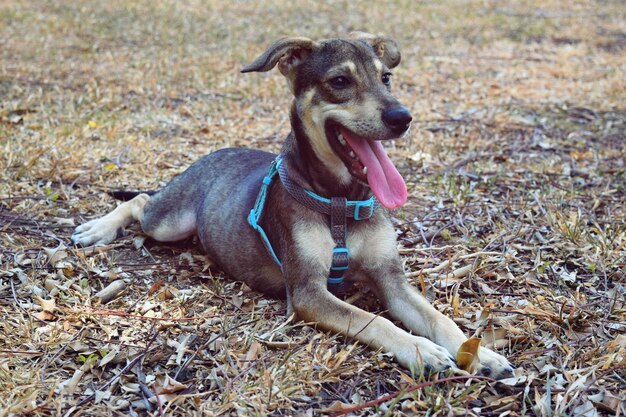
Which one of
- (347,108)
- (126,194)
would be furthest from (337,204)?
(126,194)

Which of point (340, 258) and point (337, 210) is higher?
point (337, 210)

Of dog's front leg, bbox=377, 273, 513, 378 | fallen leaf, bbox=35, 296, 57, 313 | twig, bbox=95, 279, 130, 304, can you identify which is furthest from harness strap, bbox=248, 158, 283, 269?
fallen leaf, bbox=35, 296, 57, 313

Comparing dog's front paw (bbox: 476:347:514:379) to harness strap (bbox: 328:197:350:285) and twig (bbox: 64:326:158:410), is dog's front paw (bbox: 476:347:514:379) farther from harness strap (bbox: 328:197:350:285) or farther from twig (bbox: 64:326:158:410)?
twig (bbox: 64:326:158:410)

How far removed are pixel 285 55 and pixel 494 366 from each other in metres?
2.24

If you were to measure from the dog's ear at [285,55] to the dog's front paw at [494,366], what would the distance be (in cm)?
202

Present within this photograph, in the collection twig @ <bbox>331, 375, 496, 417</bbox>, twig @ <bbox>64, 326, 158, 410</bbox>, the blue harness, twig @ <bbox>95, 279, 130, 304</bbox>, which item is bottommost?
twig @ <bbox>95, 279, 130, 304</bbox>

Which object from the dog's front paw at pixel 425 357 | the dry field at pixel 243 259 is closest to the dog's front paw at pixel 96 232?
the dry field at pixel 243 259

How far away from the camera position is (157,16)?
15773 millimetres

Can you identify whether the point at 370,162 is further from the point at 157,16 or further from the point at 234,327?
the point at 157,16

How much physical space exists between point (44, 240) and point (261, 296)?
→ 1844 millimetres

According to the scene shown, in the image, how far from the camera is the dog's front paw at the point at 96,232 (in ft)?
17.0

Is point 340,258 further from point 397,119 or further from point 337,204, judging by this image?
point 397,119

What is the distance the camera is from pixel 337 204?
4086mm

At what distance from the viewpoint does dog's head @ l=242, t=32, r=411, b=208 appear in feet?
12.9
